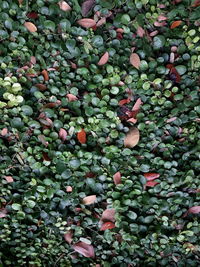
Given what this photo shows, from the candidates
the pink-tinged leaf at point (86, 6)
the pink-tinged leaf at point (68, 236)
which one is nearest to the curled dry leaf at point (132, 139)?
the pink-tinged leaf at point (68, 236)

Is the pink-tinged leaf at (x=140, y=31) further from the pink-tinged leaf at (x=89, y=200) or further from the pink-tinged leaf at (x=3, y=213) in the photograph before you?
the pink-tinged leaf at (x=3, y=213)

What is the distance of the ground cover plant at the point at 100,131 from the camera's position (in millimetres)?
1795

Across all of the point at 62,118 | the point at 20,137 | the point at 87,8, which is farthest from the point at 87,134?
the point at 87,8

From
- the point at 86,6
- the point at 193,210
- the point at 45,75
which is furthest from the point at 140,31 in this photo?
the point at 193,210

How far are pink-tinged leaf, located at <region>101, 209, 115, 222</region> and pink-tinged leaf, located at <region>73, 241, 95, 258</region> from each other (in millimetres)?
159

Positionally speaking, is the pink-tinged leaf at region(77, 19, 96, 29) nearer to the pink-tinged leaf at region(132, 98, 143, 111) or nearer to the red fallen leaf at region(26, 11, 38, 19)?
the red fallen leaf at region(26, 11, 38, 19)

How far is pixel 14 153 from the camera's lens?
1.82 meters

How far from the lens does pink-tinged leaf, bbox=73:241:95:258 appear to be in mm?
1833

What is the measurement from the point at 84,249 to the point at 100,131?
1.95 feet

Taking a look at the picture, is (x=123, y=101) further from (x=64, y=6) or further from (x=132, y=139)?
(x=64, y=6)

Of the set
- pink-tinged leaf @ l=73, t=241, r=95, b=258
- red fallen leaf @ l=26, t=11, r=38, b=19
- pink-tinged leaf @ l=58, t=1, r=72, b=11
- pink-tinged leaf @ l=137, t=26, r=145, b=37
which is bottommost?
pink-tinged leaf @ l=73, t=241, r=95, b=258

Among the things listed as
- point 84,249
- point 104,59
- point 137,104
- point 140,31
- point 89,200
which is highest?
point 140,31

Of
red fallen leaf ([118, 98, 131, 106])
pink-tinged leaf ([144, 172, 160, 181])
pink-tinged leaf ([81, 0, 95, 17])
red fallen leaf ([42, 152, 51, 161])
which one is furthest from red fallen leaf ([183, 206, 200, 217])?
pink-tinged leaf ([81, 0, 95, 17])

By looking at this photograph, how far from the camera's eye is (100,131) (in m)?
1.82
